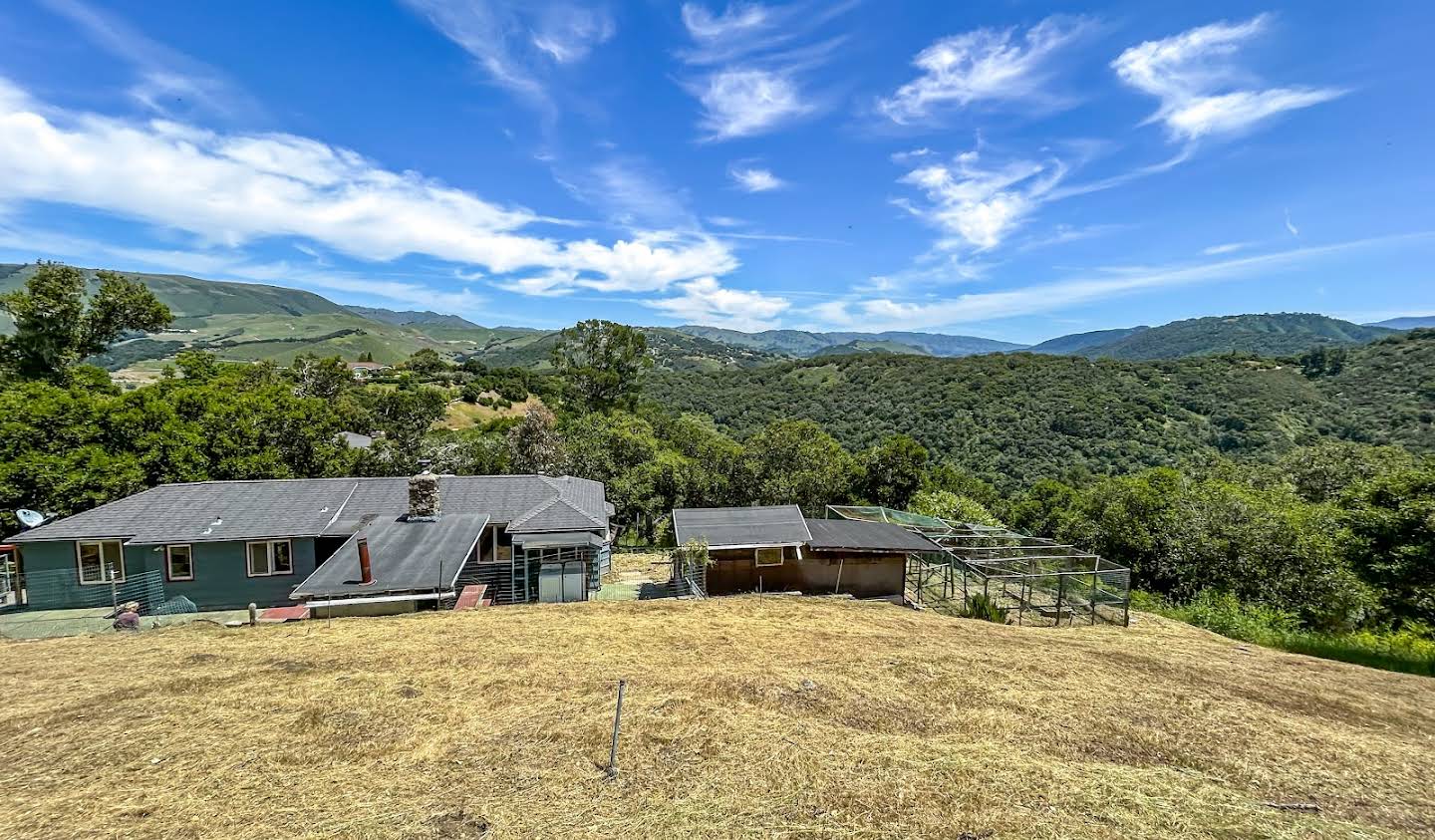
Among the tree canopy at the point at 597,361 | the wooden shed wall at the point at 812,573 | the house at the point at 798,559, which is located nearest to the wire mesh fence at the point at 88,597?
the house at the point at 798,559

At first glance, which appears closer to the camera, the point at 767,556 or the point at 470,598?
the point at 470,598

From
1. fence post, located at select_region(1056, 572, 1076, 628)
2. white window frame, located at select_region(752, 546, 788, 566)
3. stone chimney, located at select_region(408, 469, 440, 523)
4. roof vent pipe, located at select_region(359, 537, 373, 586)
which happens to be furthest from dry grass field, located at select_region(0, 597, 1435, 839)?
stone chimney, located at select_region(408, 469, 440, 523)

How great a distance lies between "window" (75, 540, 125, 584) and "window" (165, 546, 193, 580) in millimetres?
1455

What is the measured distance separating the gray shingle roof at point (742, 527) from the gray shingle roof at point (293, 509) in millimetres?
3048

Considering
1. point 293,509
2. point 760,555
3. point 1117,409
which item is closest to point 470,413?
point 293,509

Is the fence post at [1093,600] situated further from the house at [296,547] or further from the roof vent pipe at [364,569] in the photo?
the roof vent pipe at [364,569]

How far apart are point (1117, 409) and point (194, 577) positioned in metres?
78.4

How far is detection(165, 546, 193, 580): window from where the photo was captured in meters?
17.3

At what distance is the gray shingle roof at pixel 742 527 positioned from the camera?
60.1 feet

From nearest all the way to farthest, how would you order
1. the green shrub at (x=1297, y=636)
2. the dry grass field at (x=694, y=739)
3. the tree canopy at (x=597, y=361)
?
1. the dry grass field at (x=694, y=739)
2. the green shrub at (x=1297, y=636)
3. the tree canopy at (x=597, y=361)

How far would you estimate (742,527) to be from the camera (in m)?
19.4

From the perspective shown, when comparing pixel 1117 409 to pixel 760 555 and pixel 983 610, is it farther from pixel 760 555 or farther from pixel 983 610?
pixel 760 555

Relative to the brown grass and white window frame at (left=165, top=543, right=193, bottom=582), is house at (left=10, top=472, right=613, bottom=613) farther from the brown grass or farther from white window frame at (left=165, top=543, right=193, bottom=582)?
the brown grass

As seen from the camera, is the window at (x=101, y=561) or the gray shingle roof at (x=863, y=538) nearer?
the window at (x=101, y=561)
